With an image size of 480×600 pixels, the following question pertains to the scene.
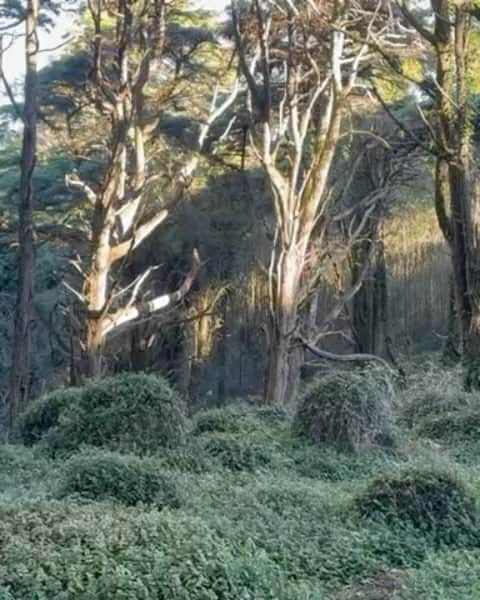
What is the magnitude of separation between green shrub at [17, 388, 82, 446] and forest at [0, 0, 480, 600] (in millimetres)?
34

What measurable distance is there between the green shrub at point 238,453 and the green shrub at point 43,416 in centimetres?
226

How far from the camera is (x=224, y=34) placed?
55.5ft

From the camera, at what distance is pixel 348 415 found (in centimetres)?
891

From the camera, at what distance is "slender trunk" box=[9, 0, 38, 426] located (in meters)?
14.7

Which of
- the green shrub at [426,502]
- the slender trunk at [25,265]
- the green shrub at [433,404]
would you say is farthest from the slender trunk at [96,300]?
the green shrub at [426,502]

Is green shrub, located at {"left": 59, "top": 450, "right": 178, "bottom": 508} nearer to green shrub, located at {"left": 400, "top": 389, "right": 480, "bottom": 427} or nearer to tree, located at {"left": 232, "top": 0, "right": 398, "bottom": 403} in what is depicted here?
green shrub, located at {"left": 400, "top": 389, "right": 480, "bottom": 427}

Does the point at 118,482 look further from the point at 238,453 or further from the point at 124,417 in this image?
the point at 124,417

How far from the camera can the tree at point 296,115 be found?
43.5ft

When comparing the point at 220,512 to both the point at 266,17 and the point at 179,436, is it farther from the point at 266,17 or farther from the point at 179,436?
the point at 266,17

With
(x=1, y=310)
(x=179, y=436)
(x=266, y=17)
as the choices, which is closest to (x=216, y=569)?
(x=179, y=436)

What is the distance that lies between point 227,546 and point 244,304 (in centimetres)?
1620

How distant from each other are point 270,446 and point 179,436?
2.78ft

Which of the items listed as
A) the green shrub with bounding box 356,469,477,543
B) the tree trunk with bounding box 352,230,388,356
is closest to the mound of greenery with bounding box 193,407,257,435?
the green shrub with bounding box 356,469,477,543

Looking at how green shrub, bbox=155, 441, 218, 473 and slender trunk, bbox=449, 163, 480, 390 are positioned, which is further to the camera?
slender trunk, bbox=449, 163, 480, 390
